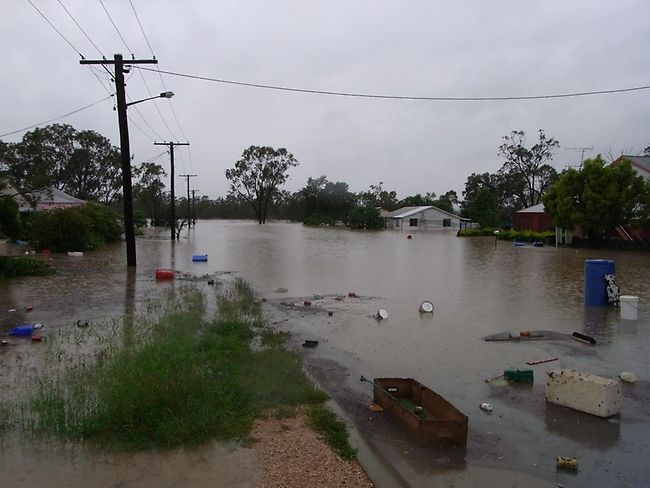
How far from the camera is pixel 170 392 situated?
18.0ft

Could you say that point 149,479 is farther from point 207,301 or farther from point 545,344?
point 207,301

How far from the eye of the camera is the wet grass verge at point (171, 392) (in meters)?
5.05

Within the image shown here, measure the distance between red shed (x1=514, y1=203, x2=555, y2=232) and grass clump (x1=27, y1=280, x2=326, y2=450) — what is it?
48.6m

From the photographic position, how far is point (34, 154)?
61.8 m

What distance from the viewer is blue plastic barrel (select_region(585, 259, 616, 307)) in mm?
13281

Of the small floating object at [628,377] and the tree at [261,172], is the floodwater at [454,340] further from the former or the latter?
the tree at [261,172]

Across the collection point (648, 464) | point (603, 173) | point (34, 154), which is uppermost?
point (34, 154)

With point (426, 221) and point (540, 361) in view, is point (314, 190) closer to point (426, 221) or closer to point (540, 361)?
point (426, 221)

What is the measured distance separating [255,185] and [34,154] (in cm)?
4945

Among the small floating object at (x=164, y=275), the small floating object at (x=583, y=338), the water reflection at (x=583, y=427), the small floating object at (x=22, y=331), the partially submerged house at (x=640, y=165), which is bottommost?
the water reflection at (x=583, y=427)

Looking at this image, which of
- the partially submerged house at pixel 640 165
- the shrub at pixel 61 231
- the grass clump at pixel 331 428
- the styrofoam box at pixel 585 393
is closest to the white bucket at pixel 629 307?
the styrofoam box at pixel 585 393

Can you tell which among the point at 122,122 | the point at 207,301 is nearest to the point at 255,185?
the point at 122,122

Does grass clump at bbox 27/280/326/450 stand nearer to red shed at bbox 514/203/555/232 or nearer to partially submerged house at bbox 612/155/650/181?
partially submerged house at bbox 612/155/650/181

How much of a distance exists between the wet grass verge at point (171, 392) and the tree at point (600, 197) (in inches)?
1154
